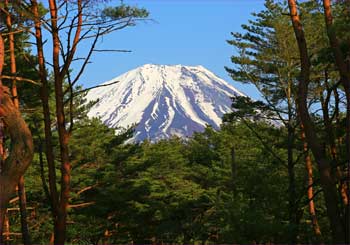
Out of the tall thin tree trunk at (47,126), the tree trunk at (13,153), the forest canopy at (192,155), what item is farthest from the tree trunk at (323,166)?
the tree trunk at (13,153)

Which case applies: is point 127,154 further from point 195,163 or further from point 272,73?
point 272,73

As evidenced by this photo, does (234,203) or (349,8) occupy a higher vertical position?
(349,8)

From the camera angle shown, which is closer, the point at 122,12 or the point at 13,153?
the point at 13,153

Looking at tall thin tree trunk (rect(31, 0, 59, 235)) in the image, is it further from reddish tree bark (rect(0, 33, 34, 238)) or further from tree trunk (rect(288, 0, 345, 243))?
tree trunk (rect(288, 0, 345, 243))

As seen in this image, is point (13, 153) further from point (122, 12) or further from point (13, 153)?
point (122, 12)

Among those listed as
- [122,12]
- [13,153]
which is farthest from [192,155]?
[13,153]

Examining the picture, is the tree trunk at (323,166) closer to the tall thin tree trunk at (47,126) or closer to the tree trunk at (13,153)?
the tall thin tree trunk at (47,126)

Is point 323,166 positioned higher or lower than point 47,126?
lower

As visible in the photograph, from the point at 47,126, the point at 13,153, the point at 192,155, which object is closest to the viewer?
the point at 13,153

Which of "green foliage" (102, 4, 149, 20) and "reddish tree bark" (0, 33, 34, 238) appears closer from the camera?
"reddish tree bark" (0, 33, 34, 238)

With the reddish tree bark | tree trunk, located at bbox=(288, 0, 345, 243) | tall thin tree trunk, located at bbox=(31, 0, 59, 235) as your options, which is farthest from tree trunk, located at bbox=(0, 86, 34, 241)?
tree trunk, located at bbox=(288, 0, 345, 243)

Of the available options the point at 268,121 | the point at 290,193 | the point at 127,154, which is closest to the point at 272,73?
the point at 268,121

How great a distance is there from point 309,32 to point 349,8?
10390 millimetres

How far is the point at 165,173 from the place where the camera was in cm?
3191
